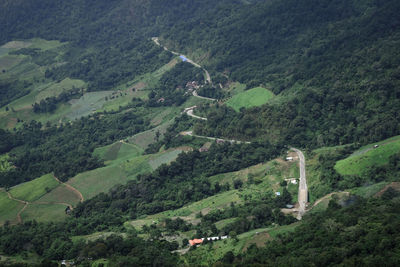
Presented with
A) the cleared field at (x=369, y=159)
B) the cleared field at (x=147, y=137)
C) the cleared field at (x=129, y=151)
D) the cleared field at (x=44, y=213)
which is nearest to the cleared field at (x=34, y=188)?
the cleared field at (x=44, y=213)

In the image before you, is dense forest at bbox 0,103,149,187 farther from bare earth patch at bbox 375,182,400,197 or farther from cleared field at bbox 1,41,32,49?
bare earth patch at bbox 375,182,400,197

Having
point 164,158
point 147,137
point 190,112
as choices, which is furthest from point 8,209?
point 190,112

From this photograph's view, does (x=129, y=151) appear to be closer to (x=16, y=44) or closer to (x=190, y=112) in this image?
(x=190, y=112)

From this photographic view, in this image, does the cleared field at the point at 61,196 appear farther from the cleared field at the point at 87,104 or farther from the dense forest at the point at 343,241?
the dense forest at the point at 343,241

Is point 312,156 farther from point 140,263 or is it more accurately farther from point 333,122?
point 140,263

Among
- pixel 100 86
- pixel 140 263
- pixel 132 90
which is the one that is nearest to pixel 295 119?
pixel 140 263

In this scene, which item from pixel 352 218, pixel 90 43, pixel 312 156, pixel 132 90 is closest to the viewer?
pixel 352 218
